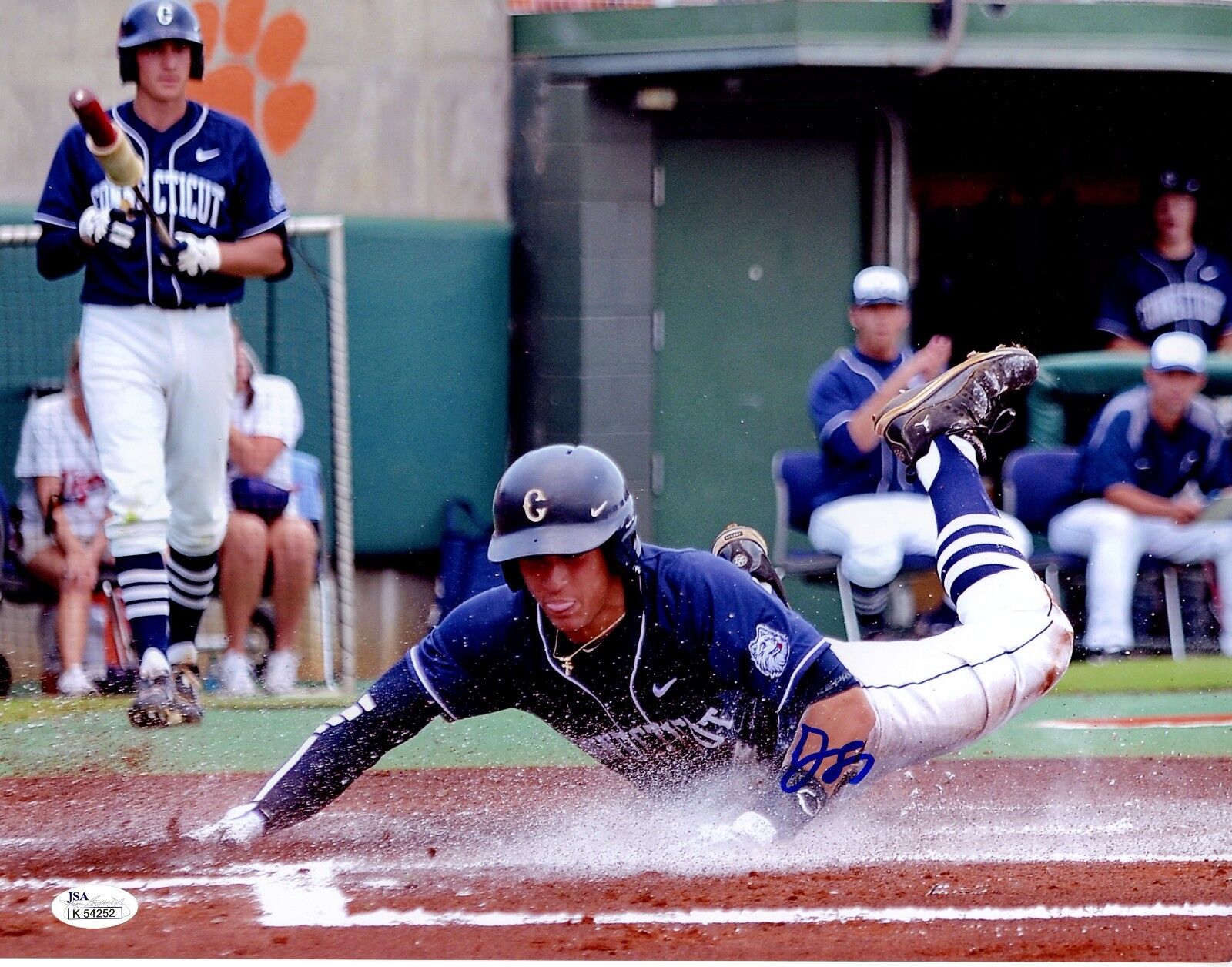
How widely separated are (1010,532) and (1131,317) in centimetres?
266

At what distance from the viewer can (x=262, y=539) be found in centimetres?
500

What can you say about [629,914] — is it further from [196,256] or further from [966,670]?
[196,256]

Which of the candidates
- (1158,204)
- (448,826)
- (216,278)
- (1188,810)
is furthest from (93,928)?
(1158,204)

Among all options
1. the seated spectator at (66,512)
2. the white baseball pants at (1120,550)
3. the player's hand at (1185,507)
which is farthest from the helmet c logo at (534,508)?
the player's hand at (1185,507)

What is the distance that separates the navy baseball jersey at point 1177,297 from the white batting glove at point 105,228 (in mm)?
3470

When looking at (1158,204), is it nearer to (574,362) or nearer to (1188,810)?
(574,362)

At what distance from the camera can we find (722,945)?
290cm

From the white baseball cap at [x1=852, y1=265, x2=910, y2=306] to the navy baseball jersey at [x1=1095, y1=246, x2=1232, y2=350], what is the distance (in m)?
1.40

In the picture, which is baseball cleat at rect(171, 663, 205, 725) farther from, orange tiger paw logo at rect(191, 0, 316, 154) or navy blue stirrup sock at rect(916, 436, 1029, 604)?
orange tiger paw logo at rect(191, 0, 316, 154)

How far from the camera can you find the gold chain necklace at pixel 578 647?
3.15 metres

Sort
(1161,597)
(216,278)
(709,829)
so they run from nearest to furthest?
(709,829), (216,278), (1161,597)

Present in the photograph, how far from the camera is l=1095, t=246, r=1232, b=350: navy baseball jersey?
6027mm

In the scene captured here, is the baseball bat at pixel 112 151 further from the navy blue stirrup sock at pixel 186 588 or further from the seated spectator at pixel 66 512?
the seated spectator at pixel 66 512
